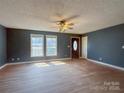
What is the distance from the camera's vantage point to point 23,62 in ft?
20.3

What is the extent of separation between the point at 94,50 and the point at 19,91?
555cm

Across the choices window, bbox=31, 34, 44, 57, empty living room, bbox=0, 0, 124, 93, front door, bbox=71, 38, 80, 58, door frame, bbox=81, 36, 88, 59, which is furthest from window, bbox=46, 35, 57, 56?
door frame, bbox=81, 36, 88, 59

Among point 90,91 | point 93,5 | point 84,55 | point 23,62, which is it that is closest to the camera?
point 90,91

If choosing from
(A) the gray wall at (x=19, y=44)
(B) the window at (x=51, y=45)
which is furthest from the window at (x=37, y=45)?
(B) the window at (x=51, y=45)

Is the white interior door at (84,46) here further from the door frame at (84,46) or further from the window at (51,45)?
the window at (51,45)

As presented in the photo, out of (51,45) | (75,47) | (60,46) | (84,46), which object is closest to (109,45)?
(84,46)

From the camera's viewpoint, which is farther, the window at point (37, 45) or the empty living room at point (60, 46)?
the window at point (37, 45)

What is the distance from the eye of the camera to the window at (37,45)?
650 centimetres

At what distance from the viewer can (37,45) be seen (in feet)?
21.8

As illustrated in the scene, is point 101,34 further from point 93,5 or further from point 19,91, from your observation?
point 19,91

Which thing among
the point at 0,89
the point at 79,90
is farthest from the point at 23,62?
the point at 79,90

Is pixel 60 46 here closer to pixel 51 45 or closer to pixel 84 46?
pixel 51 45

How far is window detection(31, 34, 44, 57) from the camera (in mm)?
6503

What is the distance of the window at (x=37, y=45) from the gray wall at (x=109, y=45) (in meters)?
3.69
